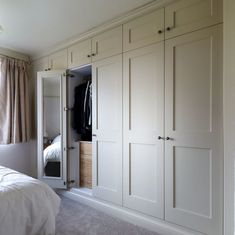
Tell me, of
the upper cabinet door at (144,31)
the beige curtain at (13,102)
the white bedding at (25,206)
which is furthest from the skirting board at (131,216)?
the upper cabinet door at (144,31)

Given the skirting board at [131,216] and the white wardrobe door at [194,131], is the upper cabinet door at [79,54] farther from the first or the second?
the skirting board at [131,216]

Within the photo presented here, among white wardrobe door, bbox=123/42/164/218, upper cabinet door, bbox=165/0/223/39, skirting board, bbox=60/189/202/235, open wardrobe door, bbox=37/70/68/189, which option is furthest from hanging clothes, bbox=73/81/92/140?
upper cabinet door, bbox=165/0/223/39

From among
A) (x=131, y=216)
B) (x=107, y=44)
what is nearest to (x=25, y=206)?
(x=131, y=216)

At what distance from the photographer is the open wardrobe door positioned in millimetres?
2941

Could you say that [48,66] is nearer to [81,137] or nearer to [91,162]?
[81,137]

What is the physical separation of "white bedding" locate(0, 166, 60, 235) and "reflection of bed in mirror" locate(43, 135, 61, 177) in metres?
1.30

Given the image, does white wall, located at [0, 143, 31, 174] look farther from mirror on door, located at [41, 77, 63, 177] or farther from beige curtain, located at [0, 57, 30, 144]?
mirror on door, located at [41, 77, 63, 177]

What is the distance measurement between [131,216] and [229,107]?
1520 millimetres

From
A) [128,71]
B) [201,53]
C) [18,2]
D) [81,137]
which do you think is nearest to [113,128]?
[128,71]

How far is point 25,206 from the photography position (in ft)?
4.68

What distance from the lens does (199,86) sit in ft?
5.72

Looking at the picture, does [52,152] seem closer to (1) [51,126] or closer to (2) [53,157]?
(2) [53,157]

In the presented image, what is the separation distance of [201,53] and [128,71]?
778 mm

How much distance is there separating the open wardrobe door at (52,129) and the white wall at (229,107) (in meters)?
2.14
